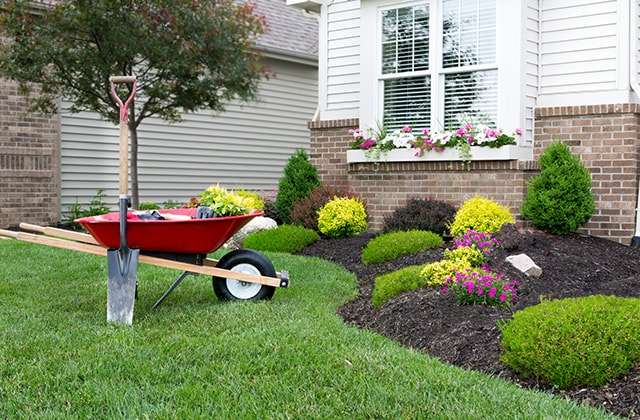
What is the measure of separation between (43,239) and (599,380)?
3684mm

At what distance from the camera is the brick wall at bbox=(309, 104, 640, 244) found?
875cm

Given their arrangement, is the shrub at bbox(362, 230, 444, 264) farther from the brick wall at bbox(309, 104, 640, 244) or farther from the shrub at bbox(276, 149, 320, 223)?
the shrub at bbox(276, 149, 320, 223)

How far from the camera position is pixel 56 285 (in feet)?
21.4

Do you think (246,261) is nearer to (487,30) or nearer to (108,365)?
(108,365)

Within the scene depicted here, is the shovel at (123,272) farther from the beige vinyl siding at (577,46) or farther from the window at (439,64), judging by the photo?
the beige vinyl siding at (577,46)

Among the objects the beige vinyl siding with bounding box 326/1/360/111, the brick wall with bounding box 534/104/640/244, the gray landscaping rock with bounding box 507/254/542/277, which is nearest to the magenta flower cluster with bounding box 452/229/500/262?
the gray landscaping rock with bounding box 507/254/542/277

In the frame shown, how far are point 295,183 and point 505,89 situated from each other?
10.3 feet

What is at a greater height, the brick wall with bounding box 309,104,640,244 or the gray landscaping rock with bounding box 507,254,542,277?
the brick wall with bounding box 309,104,640,244

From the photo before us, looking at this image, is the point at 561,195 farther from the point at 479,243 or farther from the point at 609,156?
the point at 479,243

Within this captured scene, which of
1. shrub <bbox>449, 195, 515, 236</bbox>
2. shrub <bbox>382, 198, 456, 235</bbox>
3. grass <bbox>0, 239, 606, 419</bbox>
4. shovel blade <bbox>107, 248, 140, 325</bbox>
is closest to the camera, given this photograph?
grass <bbox>0, 239, 606, 419</bbox>

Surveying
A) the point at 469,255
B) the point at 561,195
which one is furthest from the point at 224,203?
the point at 561,195

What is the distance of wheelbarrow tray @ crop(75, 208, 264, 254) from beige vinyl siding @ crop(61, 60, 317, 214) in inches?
304

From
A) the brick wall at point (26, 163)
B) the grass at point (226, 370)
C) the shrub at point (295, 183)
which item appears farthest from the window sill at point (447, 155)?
the brick wall at point (26, 163)

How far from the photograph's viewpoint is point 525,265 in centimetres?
628
